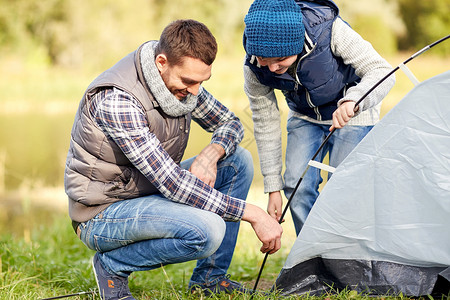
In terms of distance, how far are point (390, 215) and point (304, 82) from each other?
66 cm

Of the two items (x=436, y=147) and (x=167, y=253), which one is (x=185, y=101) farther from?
(x=436, y=147)

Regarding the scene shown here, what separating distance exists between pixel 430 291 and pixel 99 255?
133 cm

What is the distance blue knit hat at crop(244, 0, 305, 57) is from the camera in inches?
84.9

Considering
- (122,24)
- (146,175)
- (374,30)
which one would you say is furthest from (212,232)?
(374,30)

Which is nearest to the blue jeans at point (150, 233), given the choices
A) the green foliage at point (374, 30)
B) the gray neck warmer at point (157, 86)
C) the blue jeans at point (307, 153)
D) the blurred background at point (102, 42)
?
the gray neck warmer at point (157, 86)

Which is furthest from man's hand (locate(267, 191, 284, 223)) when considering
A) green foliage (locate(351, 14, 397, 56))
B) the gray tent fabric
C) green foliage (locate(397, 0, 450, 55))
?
green foliage (locate(397, 0, 450, 55))

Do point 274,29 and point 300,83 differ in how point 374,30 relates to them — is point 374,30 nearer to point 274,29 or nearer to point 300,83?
point 300,83

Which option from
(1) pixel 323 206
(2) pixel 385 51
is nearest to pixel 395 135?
(1) pixel 323 206

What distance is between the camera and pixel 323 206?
2.22 m

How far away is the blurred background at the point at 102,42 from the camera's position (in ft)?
37.7

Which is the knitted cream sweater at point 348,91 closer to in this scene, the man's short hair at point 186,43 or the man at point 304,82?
the man at point 304,82

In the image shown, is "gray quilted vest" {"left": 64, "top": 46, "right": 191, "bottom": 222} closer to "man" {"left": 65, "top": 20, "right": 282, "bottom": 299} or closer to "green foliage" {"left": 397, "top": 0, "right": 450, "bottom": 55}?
"man" {"left": 65, "top": 20, "right": 282, "bottom": 299}

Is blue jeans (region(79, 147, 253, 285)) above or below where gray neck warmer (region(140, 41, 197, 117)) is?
below

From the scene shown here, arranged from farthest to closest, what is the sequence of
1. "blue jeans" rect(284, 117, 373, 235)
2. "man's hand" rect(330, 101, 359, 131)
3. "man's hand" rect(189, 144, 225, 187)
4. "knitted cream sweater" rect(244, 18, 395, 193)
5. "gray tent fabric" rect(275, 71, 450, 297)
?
"blue jeans" rect(284, 117, 373, 235) → "man's hand" rect(189, 144, 225, 187) → "knitted cream sweater" rect(244, 18, 395, 193) → "man's hand" rect(330, 101, 359, 131) → "gray tent fabric" rect(275, 71, 450, 297)
